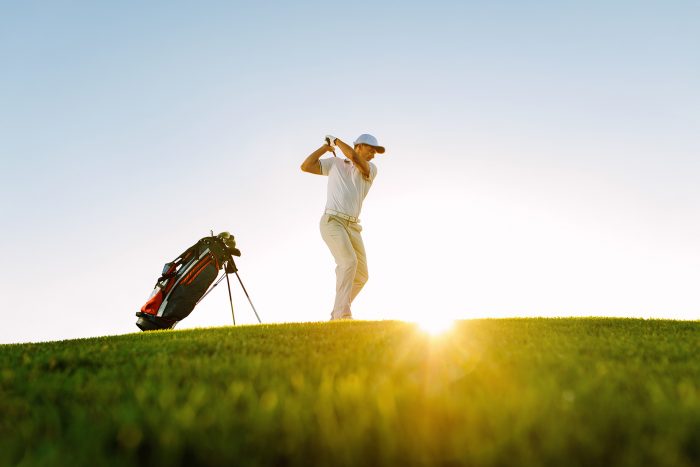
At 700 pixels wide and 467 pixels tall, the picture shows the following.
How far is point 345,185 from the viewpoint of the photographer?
11234 mm

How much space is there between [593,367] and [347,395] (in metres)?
2.10

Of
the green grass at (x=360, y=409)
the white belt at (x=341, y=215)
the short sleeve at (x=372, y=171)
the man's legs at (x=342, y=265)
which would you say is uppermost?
the short sleeve at (x=372, y=171)

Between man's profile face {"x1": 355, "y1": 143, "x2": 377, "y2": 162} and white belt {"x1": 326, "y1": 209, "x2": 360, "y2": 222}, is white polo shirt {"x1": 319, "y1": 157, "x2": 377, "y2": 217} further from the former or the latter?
man's profile face {"x1": 355, "y1": 143, "x2": 377, "y2": 162}

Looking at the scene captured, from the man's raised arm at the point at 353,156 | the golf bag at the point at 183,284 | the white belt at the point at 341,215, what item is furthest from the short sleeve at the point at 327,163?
the golf bag at the point at 183,284

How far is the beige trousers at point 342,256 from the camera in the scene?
10.9 metres

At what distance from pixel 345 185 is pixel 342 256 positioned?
1409 mm

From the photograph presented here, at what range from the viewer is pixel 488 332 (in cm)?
697

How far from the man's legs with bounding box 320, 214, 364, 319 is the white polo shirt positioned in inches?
16.4

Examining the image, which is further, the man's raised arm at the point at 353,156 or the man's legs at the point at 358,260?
the man's legs at the point at 358,260

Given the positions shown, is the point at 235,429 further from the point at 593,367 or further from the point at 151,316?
the point at 151,316

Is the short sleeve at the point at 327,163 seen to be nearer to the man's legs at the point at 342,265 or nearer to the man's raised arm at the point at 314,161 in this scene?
the man's raised arm at the point at 314,161

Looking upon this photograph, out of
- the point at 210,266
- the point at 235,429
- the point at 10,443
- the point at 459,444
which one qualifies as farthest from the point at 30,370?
the point at 210,266

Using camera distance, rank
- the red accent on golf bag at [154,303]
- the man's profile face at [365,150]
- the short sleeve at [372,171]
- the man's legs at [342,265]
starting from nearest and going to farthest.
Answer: the man's legs at [342,265] → the man's profile face at [365,150] → the short sleeve at [372,171] → the red accent on golf bag at [154,303]

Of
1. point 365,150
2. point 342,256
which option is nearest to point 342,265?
point 342,256
